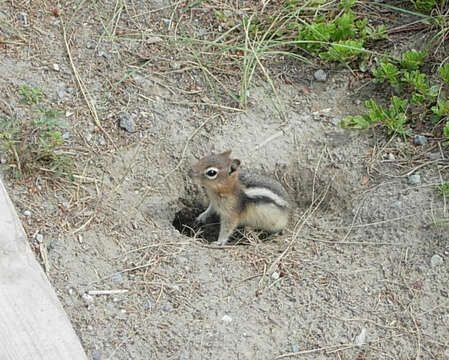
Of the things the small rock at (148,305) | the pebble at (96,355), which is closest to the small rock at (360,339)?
the small rock at (148,305)

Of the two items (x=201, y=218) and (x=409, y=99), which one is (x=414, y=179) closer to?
(x=409, y=99)

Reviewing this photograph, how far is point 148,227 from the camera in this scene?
4758 mm

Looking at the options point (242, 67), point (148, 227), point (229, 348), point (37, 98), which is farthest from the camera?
point (242, 67)

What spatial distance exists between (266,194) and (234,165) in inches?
13.2

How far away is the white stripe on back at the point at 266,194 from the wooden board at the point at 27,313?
6.40 feet

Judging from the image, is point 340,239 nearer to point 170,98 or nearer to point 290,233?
point 290,233

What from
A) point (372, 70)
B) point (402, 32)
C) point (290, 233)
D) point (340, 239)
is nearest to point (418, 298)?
point (340, 239)

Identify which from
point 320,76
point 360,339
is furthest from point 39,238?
point 320,76

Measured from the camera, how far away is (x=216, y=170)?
5031 mm

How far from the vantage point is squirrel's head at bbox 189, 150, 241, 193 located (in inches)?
198

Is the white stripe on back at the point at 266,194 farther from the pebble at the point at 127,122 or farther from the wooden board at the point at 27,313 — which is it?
the wooden board at the point at 27,313

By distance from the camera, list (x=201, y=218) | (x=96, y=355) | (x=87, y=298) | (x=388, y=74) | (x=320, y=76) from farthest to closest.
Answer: (x=320, y=76)
(x=201, y=218)
(x=388, y=74)
(x=87, y=298)
(x=96, y=355)

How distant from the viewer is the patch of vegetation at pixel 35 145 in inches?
180

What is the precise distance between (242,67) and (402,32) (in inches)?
56.2
